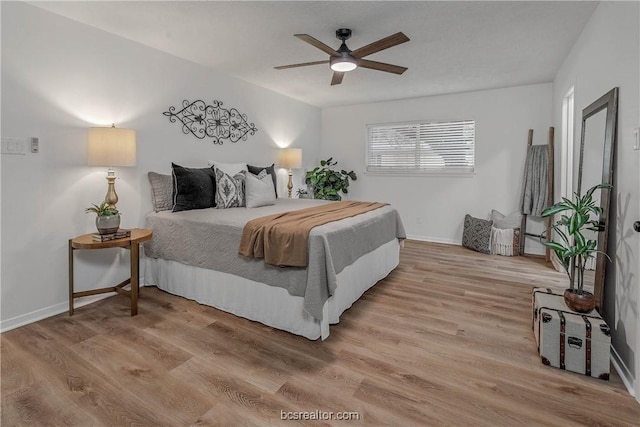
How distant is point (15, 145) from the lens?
7.88 feet

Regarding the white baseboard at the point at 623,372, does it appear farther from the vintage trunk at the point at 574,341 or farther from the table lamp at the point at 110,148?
the table lamp at the point at 110,148

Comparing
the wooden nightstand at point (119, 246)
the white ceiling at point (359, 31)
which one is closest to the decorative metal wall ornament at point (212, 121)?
the white ceiling at point (359, 31)

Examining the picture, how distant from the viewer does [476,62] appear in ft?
12.1

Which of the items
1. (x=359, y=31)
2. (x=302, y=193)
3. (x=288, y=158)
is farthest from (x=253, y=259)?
(x=302, y=193)

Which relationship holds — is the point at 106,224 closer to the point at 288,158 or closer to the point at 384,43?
the point at 384,43

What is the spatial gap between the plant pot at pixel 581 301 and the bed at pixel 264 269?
4.76ft

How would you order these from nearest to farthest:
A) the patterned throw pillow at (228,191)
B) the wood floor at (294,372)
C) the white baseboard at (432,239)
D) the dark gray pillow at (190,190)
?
the wood floor at (294,372) → the dark gray pillow at (190,190) → the patterned throw pillow at (228,191) → the white baseboard at (432,239)

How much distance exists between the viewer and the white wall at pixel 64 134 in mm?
2426

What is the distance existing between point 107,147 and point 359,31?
232 centimetres

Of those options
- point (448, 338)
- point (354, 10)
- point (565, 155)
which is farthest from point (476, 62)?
point (448, 338)

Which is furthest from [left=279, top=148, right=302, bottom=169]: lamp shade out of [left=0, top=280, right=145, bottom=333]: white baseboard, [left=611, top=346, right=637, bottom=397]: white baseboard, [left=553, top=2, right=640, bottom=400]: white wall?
[left=611, top=346, right=637, bottom=397]: white baseboard

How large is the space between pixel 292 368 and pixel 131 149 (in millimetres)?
2189

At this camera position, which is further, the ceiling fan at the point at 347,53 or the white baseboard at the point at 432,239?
the white baseboard at the point at 432,239

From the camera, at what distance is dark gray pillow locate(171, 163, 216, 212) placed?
3.18m
